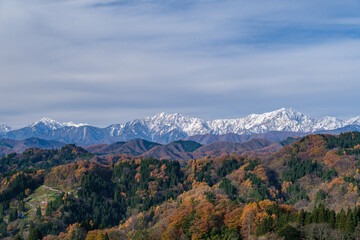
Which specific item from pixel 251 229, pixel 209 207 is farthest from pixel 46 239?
pixel 251 229

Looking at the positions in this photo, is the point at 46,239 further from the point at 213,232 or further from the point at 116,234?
the point at 213,232

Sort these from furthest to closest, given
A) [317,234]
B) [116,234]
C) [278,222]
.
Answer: [116,234] → [278,222] → [317,234]

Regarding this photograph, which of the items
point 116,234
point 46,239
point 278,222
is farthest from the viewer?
point 46,239

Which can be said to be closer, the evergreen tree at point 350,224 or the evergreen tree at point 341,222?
the evergreen tree at point 350,224

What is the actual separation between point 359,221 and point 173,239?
64527mm

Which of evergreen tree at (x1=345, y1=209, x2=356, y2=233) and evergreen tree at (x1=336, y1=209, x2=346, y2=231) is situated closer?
evergreen tree at (x1=345, y1=209, x2=356, y2=233)

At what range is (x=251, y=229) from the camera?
131625mm

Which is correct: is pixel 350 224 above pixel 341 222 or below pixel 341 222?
below

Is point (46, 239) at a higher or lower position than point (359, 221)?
lower

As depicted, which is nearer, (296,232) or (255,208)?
(296,232)

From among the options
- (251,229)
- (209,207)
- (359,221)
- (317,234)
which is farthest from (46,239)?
(359,221)

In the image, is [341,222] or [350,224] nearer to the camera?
[350,224]

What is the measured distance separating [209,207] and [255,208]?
18974 millimetres

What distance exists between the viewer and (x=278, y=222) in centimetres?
12962
